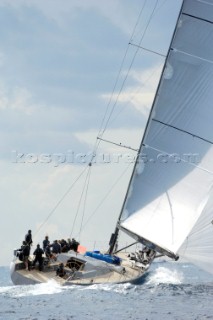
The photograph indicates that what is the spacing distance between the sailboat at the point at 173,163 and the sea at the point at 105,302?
22.6 inches

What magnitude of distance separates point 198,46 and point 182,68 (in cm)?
113

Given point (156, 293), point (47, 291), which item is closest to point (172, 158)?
point (156, 293)

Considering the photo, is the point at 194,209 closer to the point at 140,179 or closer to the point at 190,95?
the point at 140,179

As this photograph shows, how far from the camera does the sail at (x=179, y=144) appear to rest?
27047mm

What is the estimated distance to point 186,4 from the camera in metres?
27.8

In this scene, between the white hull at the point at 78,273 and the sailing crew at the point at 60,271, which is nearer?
the white hull at the point at 78,273

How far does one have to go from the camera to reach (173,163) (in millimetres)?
27656

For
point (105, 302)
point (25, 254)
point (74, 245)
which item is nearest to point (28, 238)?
point (25, 254)

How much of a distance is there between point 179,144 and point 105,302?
7.53 meters

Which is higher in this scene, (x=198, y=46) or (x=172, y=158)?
(x=198, y=46)

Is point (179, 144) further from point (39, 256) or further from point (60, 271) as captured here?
point (39, 256)

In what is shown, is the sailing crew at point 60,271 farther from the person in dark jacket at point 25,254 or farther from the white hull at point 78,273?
the person in dark jacket at point 25,254

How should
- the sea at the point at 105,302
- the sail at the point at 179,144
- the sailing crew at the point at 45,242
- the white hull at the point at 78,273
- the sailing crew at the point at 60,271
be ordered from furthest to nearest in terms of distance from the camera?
the sailing crew at the point at 45,242
the sail at the point at 179,144
the sailing crew at the point at 60,271
the white hull at the point at 78,273
the sea at the point at 105,302

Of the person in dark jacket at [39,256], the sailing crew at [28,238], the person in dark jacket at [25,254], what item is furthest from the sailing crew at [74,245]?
the person in dark jacket at [39,256]
